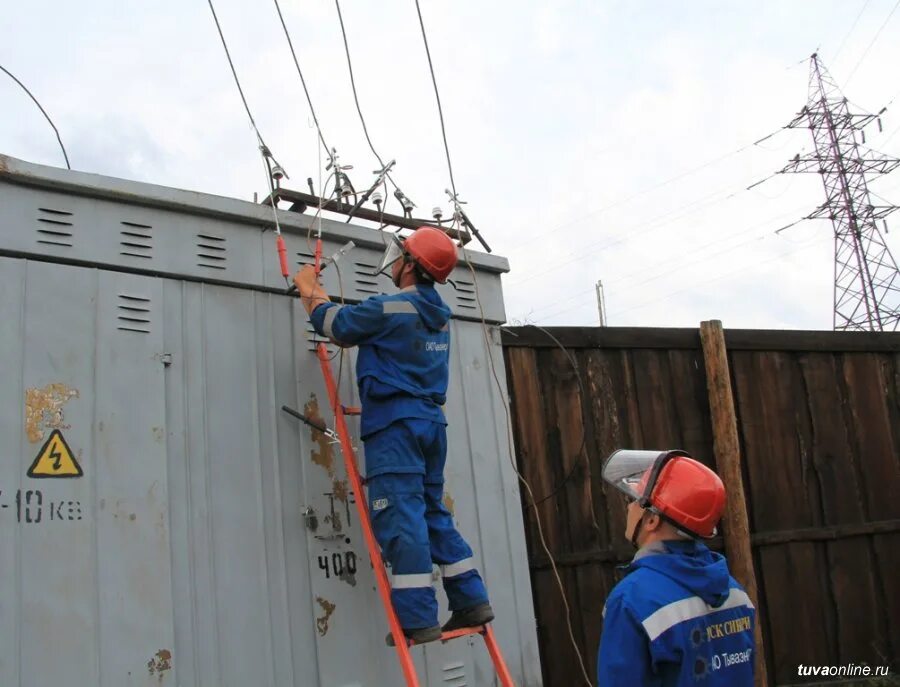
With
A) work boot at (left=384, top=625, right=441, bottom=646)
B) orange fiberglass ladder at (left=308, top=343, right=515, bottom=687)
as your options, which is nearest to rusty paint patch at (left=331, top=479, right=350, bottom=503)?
orange fiberglass ladder at (left=308, top=343, right=515, bottom=687)

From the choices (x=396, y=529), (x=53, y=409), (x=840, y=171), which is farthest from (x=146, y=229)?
(x=840, y=171)

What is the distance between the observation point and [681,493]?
8.13ft

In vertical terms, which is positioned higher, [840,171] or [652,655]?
[840,171]

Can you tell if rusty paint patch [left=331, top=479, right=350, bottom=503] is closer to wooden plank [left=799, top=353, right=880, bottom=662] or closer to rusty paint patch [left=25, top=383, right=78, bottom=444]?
rusty paint patch [left=25, top=383, right=78, bottom=444]

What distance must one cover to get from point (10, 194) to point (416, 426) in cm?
193

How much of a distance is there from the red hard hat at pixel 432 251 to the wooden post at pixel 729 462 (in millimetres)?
2883

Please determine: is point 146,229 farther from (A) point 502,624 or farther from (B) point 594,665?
(B) point 594,665

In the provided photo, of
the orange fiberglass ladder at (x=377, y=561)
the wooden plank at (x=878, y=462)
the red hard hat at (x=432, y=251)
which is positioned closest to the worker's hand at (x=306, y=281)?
the orange fiberglass ladder at (x=377, y=561)

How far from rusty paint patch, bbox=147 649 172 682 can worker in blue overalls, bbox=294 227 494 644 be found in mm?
924

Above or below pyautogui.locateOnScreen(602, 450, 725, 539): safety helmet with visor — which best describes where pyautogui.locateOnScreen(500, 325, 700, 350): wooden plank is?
above

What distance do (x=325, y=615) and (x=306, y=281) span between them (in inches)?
60.5

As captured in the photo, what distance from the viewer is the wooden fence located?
218 inches

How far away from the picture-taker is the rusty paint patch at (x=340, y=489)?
4.21m

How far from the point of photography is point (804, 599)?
6281 mm
